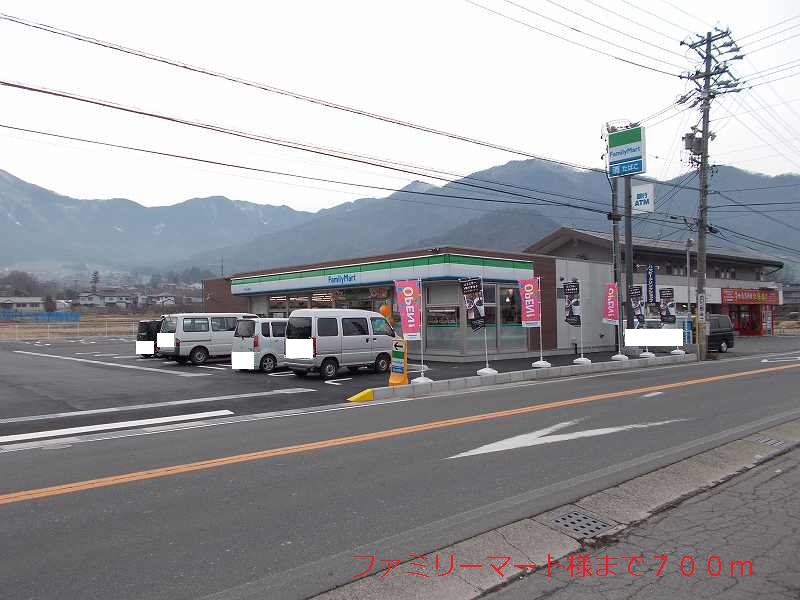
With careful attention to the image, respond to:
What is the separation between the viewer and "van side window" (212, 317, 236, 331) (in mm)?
22578

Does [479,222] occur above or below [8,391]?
above

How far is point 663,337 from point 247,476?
25.2 meters

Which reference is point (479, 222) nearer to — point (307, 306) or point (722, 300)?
point (722, 300)

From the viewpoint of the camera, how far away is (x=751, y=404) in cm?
1156

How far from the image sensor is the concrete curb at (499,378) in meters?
14.0

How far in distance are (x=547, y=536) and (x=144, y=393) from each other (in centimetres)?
1231

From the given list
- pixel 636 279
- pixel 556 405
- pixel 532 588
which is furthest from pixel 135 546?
pixel 636 279

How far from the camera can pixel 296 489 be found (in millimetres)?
5980

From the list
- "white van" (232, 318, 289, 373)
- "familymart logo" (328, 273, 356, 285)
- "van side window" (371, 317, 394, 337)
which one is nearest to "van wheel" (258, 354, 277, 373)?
"white van" (232, 318, 289, 373)

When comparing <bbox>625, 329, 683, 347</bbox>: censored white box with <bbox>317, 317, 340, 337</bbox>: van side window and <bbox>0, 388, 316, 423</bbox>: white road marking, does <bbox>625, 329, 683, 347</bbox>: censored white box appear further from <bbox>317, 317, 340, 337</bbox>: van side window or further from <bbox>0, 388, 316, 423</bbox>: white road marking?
<bbox>0, 388, 316, 423</bbox>: white road marking

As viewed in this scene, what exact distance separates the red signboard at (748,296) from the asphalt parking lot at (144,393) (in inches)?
1162

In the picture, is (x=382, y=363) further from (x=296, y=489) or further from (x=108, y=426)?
(x=296, y=489)

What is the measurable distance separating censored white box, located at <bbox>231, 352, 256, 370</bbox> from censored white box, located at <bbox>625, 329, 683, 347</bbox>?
15857 mm

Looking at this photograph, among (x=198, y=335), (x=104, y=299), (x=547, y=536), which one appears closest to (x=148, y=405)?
(x=198, y=335)
